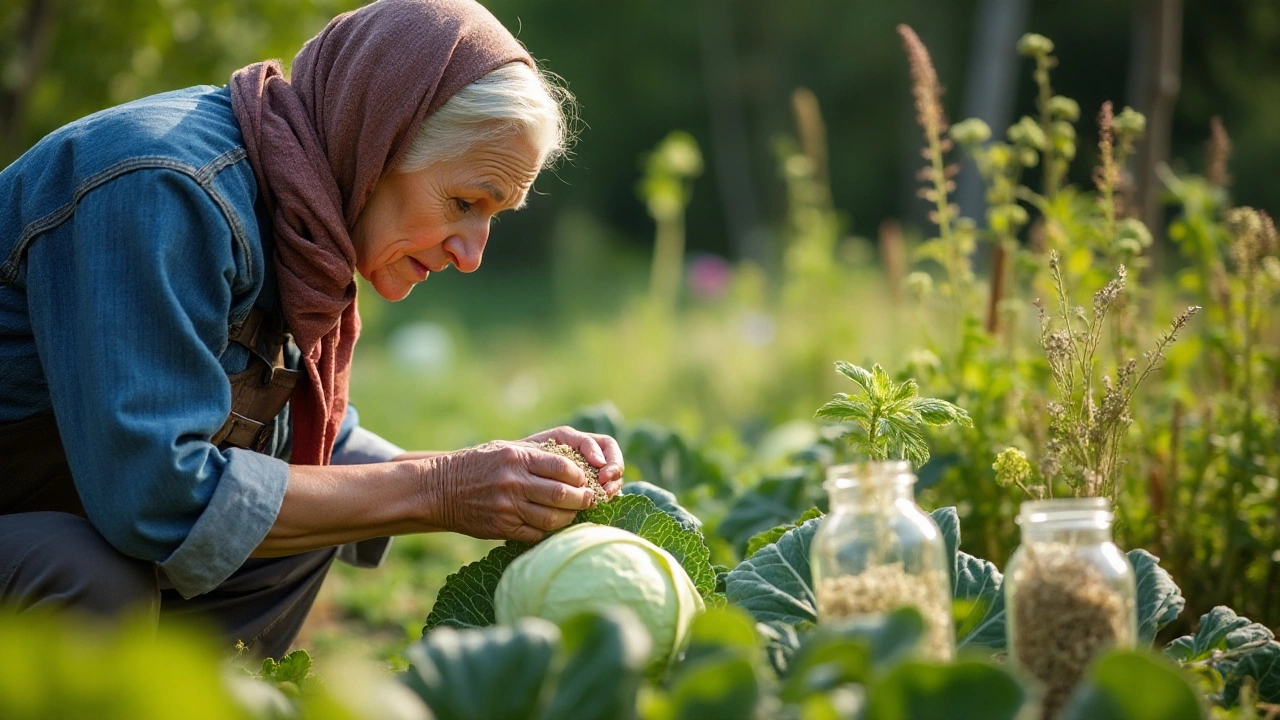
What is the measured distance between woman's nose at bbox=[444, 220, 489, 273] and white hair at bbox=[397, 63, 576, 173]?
16 cm

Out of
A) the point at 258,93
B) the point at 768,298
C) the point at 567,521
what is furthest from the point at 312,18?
the point at 768,298

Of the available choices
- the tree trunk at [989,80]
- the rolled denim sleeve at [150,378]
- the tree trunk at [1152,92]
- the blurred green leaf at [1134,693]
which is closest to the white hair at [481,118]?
the rolled denim sleeve at [150,378]

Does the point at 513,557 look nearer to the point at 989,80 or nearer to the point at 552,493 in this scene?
the point at 552,493

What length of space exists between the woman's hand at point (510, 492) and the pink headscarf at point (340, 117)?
0.45 metres

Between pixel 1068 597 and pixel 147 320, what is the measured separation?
1351 millimetres

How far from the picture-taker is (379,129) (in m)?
2.05

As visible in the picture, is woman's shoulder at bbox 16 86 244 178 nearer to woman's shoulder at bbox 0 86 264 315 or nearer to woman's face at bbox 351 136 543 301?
woman's shoulder at bbox 0 86 264 315

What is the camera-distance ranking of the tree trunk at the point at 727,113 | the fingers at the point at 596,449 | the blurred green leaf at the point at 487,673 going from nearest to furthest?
1. the blurred green leaf at the point at 487,673
2. the fingers at the point at 596,449
3. the tree trunk at the point at 727,113

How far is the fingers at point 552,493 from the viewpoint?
6.08 ft

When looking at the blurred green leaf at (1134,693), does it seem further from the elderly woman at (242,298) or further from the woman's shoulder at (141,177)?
the woman's shoulder at (141,177)

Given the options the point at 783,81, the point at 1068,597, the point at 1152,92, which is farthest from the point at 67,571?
the point at 783,81

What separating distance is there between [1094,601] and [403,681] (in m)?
0.81

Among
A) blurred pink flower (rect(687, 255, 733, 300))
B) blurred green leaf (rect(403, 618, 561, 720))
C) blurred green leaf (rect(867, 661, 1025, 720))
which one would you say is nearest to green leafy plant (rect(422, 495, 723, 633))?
blurred green leaf (rect(403, 618, 561, 720))

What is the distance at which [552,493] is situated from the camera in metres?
1.85
